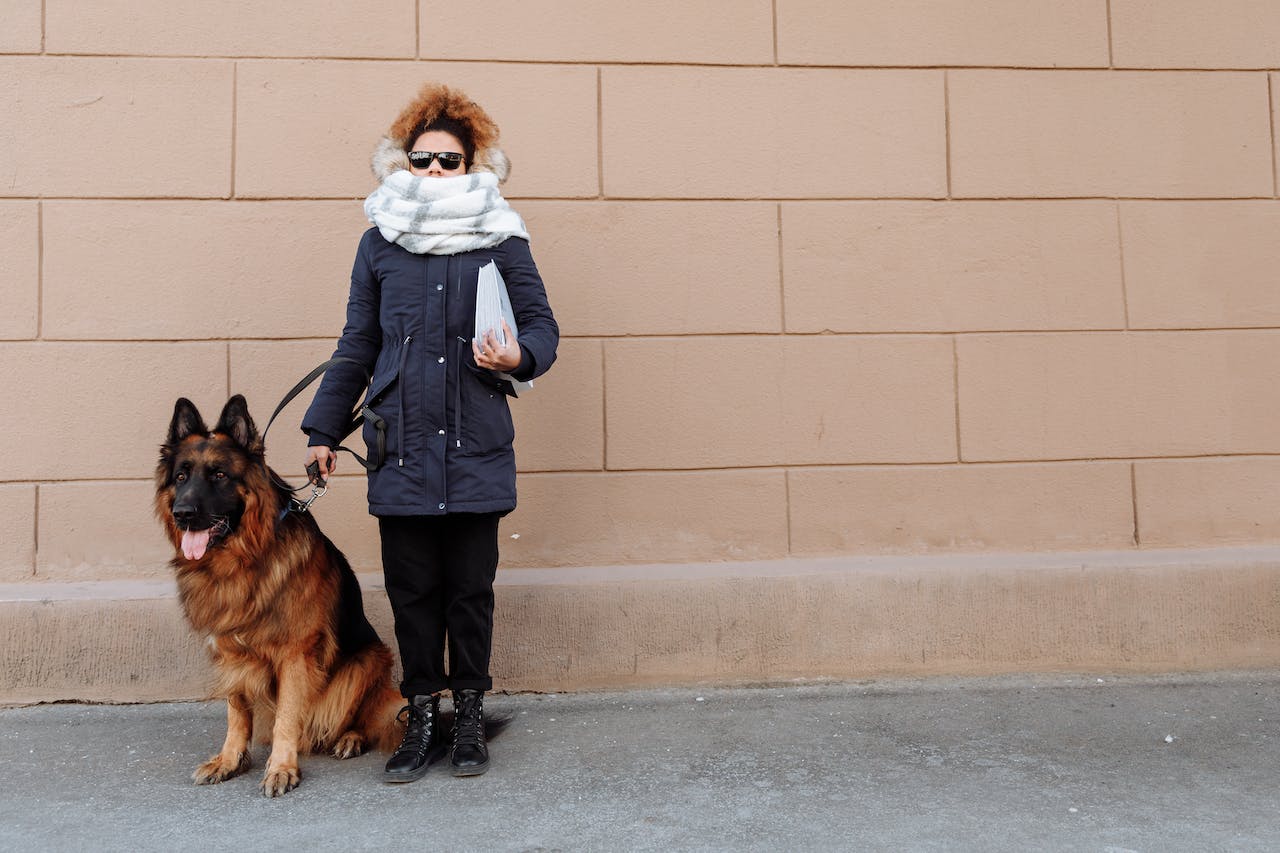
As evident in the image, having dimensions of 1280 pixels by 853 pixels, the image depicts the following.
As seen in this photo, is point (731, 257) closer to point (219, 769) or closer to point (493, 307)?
point (493, 307)

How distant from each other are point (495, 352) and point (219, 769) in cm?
158

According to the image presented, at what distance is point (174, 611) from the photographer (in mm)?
3549

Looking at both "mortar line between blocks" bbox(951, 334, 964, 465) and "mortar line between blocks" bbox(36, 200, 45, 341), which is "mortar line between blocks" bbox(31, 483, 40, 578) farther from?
"mortar line between blocks" bbox(951, 334, 964, 465)

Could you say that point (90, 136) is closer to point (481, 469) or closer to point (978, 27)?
point (481, 469)

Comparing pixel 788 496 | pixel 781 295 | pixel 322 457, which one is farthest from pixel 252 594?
pixel 781 295

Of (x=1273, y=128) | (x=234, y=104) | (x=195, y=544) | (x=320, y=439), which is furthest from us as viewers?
(x=1273, y=128)

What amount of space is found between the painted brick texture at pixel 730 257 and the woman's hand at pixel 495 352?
1.09 metres

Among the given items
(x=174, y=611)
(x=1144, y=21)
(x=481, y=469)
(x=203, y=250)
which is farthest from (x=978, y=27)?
(x=174, y=611)

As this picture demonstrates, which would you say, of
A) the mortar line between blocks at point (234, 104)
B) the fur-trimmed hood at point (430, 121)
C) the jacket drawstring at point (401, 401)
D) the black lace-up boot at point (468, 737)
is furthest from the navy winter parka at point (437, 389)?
the mortar line between blocks at point (234, 104)

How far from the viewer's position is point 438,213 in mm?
2779

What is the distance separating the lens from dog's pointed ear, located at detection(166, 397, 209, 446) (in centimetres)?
273

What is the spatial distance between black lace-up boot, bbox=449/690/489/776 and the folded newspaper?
40.6 inches

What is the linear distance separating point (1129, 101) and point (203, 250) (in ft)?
13.3

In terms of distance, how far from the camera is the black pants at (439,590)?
2.86 m
